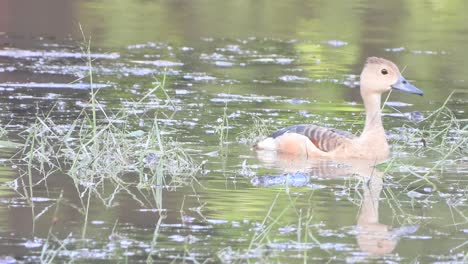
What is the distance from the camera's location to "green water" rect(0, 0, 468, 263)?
8.27 m

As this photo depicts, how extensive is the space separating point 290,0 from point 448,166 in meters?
14.9

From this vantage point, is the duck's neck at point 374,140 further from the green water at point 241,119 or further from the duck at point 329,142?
the green water at point 241,119

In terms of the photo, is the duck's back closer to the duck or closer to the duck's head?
the duck

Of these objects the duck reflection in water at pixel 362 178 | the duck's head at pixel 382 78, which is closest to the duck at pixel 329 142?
the duck reflection in water at pixel 362 178

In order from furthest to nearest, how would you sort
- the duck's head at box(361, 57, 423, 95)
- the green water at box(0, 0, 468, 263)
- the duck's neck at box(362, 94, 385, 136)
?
the duck's head at box(361, 57, 423, 95) < the duck's neck at box(362, 94, 385, 136) < the green water at box(0, 0, 468, 263)

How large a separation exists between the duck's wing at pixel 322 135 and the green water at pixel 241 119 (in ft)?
1.13

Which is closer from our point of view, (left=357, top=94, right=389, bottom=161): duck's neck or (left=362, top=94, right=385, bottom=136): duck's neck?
(left=357, top=94, right=389, bottom=161): duck's neck

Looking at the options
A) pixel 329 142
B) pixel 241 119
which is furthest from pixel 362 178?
pixel 241 119

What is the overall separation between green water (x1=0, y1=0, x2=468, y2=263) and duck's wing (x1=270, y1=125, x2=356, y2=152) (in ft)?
1.13

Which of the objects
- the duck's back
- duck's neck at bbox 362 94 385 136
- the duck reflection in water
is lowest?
the duck reflection in water

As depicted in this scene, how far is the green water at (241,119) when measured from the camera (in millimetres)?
8266

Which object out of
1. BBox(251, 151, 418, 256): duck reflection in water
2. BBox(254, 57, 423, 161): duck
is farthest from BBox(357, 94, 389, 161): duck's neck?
BBox(251, 151, 418, 256): duck reflection in water

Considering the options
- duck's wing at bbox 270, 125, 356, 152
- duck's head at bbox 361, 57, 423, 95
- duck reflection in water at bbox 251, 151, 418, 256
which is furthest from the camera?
duck's head at bbox 361, 57, 423, 95

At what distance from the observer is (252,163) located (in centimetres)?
1149
